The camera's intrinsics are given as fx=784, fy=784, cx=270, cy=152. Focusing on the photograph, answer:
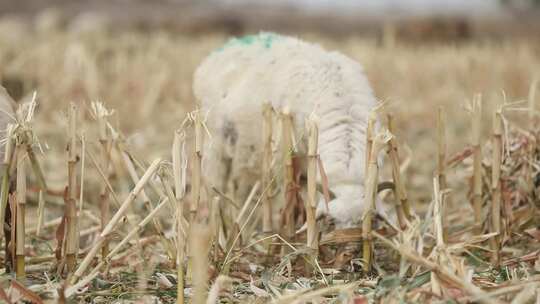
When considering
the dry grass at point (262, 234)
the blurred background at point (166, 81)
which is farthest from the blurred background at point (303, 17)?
the dry grass at point (262, 234)

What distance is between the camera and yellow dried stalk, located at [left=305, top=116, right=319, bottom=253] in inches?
121

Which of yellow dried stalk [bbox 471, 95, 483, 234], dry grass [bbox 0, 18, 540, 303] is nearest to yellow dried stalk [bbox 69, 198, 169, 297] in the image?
dry grass [bbox 0, 18, 540, 303]

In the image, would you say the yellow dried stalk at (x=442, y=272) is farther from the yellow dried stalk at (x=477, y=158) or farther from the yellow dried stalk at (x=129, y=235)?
the yellow dried stalk at (x=477, y=158)

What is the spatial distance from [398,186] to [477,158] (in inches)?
18.5

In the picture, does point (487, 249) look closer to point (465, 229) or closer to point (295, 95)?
point (465, 229)

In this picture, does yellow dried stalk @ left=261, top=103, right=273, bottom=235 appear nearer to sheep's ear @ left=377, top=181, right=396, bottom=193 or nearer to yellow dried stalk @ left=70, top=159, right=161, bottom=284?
sheep's ear @ left=377, top=181, right=396, bottom=193

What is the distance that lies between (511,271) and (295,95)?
196 cm

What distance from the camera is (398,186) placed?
362 cm

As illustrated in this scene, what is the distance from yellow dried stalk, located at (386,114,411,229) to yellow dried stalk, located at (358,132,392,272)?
0.31 metres

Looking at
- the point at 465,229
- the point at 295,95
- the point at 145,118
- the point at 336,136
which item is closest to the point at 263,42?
the point at 295,95

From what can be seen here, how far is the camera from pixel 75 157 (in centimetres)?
315

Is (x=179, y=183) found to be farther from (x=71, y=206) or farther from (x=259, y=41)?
(x=259, y=41)

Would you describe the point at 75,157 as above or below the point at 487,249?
above

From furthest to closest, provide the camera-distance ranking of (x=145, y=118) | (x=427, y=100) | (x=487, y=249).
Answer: (x=427, y=100) < (x=145, y=118) < (x=487, y=249)
